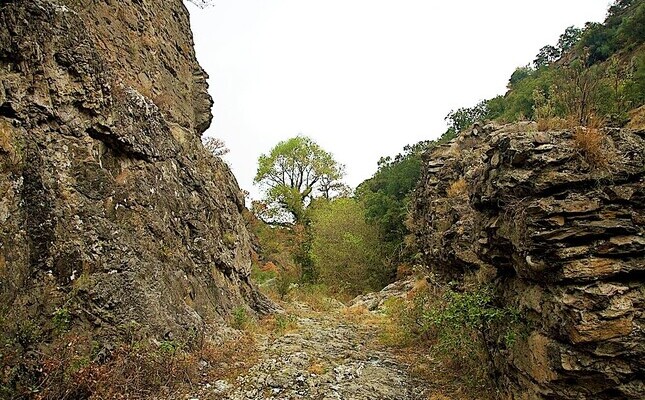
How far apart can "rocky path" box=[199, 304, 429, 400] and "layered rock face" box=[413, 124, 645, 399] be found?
238cm

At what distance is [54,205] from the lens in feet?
22.0

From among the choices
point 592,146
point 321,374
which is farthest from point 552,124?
point 321,374

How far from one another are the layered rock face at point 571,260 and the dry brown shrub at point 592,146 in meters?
0.01

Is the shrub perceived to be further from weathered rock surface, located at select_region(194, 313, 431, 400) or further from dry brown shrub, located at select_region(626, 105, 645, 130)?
dry brown shrub, located at select_region(626, 105, 645, 130)

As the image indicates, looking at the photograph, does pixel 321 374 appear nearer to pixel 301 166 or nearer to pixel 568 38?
pixel 301 166

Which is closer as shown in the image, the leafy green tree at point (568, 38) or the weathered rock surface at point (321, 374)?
the weathered rock surface at point (321, 374)

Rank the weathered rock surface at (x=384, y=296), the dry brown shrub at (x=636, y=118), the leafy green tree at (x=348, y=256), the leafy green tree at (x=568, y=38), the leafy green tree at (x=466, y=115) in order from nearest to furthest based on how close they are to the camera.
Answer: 1. the dry brown shrub at (x=636, y=118)
2. the weathered rock surface at (x=384, y=296)
3. the leafy green tree at (x=348, y=256)
4. the leafy green tree at (x=466, y=115)
5. the leafy green tree at (x=568, y=38)

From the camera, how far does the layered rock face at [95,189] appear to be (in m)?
6.23

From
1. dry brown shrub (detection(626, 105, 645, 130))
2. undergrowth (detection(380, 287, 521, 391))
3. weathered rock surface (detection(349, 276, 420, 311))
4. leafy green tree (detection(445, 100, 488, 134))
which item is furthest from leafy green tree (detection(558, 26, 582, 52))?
undergrowth (detection(380, 287, 521, 391))

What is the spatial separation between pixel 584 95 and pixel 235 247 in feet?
33.9

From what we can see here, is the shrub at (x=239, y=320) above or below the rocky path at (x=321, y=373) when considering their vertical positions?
above

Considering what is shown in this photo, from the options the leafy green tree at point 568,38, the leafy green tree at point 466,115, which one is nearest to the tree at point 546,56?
the leafy green tree at point 568,38

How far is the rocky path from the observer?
7.33 metres

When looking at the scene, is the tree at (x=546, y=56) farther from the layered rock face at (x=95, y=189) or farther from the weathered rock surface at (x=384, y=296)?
the layered rock face at (x=95, y=189)
